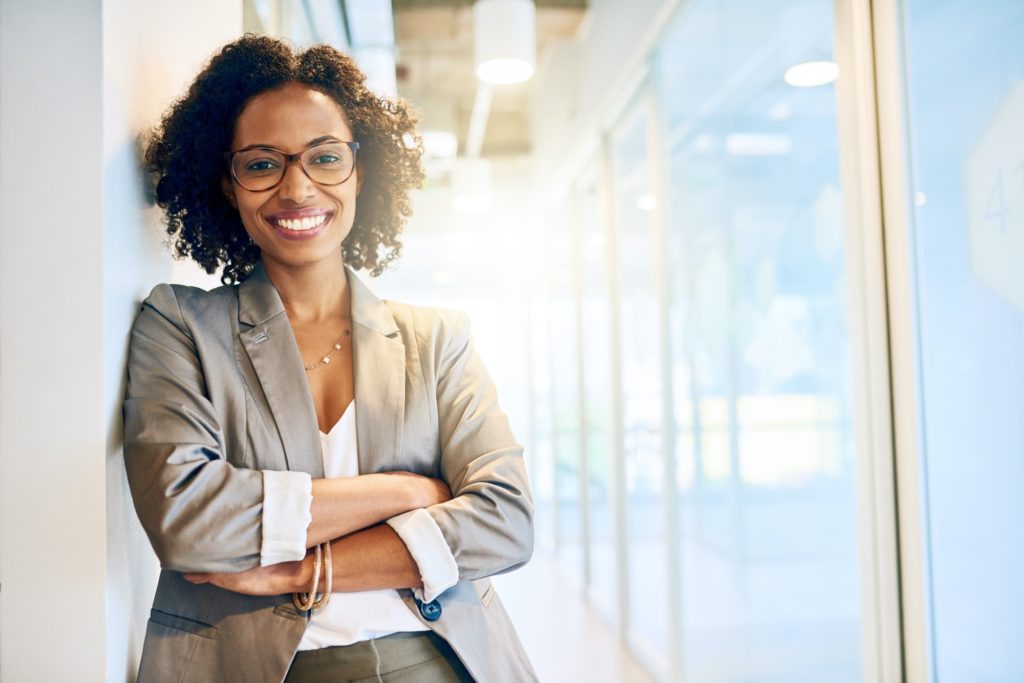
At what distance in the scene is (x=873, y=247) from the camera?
2062 mm

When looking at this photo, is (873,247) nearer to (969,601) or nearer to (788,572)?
(969,601)

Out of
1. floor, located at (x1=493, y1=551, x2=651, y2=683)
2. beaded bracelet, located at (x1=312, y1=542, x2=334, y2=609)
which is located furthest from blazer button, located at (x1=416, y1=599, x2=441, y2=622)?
floor, located at (x1=493, y1=551, x2=651, y2=683)

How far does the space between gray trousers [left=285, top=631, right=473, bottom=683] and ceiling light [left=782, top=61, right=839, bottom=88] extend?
1798 mm

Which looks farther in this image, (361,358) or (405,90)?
(405,90)

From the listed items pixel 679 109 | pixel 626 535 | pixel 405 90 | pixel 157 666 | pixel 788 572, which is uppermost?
pixel 405 90

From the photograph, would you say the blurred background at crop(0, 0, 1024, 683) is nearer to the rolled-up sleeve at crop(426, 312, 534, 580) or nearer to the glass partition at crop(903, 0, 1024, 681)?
the glass partition at crop(903, 0, 1024, 681)

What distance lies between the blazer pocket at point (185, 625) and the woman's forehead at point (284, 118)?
768 millimetres

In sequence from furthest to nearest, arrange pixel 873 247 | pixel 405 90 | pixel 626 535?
pixel 405 90 → pixel 626 535 → pixel 873 247

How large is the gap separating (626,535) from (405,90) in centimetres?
490

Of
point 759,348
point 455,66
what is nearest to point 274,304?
point 759,348

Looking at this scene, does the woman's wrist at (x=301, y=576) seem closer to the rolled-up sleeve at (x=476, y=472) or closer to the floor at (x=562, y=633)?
the rolled-up sleeve at (x=476, y=472)

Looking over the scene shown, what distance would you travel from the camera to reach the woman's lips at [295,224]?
1.40 metres

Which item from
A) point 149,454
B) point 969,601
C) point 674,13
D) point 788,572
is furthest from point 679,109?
point 149,454

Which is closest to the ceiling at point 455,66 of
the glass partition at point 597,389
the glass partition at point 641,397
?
the glass partition at point 641,397
